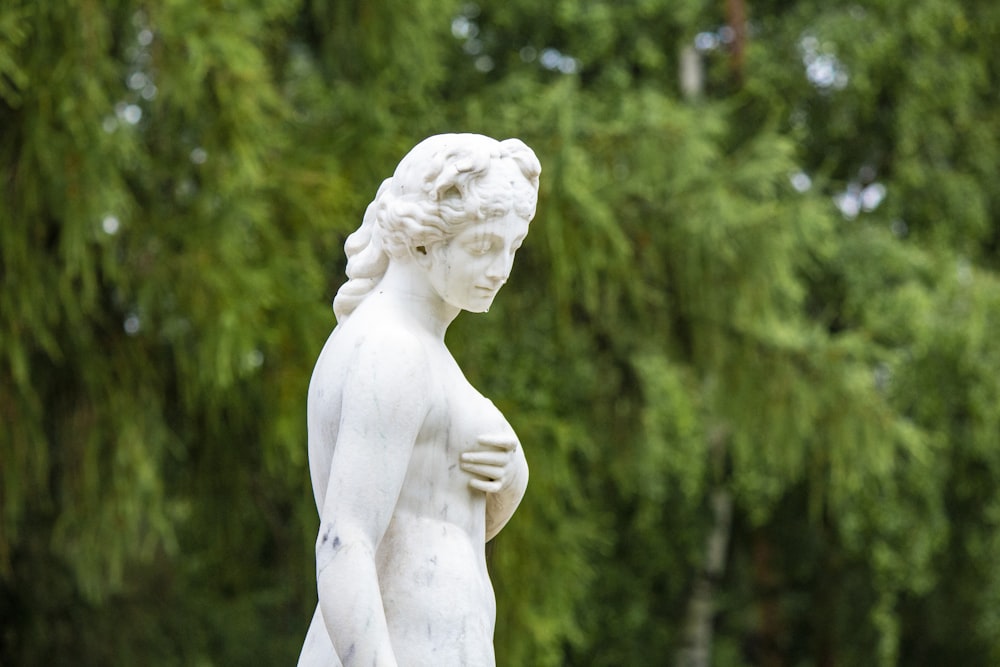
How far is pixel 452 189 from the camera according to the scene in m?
2.82

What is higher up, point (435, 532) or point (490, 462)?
point (490, 462)

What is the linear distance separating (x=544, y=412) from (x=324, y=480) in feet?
21.6

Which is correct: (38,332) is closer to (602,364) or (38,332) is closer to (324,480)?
(602,364)

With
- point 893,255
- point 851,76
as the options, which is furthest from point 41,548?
point 851,76

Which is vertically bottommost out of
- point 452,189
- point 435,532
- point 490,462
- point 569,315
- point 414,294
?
point 569,315

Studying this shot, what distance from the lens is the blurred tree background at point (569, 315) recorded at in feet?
24.7

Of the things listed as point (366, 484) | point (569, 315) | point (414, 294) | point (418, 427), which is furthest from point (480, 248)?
point (569, 315)

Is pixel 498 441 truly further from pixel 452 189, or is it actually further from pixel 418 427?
pixel 452 189

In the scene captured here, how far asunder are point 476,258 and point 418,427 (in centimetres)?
29

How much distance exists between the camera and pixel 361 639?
2.62m

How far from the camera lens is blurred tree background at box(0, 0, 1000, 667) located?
754cm

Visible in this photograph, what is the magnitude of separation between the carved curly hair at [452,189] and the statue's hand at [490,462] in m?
0.34

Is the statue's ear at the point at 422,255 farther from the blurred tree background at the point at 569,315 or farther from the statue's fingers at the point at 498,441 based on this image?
the blurred tree background at the point at 569,315

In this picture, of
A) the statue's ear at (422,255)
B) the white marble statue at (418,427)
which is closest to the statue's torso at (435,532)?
the white marble statue at (418,427)
